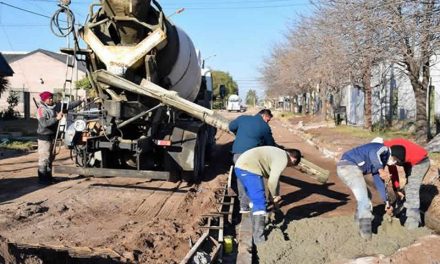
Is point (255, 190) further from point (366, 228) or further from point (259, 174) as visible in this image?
point (366, 228)

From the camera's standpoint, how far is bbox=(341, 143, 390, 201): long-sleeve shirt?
7199 mm

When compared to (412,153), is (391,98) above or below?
above

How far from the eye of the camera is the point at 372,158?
721 cm

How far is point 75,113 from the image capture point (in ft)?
35.0

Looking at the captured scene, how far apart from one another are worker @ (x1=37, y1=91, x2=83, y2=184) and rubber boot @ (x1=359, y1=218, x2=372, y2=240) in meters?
6.40

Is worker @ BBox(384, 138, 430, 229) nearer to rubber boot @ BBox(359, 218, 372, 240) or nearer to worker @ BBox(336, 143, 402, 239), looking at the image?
worker @ BBox(336, 143, 402, 239)

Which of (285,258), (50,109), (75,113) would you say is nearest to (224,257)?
(285,258)

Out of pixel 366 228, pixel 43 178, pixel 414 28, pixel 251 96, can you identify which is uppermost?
pixel 251 96

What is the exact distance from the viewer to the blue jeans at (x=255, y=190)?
6.99 m

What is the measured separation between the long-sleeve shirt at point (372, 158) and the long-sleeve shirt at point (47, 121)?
240 inches

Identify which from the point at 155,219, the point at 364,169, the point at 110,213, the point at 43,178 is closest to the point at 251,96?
the point at 43,178

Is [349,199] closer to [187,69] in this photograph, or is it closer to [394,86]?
[187,69]

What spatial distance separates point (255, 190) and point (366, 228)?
1591mm

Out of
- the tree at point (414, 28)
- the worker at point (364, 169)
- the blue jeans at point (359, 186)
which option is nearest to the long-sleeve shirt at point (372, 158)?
the worker at point (364, 169)
